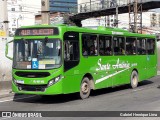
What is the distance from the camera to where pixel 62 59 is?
1349 cm

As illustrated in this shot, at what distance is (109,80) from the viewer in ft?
56.1

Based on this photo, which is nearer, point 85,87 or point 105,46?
point 85,87

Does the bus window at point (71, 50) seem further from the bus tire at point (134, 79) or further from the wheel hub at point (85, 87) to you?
the bus tire at point (134, 79)

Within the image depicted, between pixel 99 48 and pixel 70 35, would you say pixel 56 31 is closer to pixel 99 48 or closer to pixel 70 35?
pixel 70 35

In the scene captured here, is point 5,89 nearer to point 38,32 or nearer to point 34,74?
point 34,74


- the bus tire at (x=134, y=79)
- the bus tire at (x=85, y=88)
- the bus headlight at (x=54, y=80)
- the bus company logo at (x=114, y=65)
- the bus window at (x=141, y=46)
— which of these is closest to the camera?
the bus headlight at (x=54, y=80)

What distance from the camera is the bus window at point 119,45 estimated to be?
1766cm

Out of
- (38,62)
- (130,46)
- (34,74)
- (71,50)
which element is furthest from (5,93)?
(130,46)

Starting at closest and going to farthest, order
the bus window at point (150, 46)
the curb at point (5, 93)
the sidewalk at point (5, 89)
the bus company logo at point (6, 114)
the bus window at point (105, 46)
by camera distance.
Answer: the bus company logo at point (6, 114)
the curb at point (5, 93)
the sidewalk at point (5, 89)
the bus window at point (105, 46)
the bus window at point (150, 46)

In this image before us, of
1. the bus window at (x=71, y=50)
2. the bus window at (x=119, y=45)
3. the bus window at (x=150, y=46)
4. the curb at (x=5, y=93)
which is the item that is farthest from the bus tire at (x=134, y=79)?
the curb at (x=5, y=93)

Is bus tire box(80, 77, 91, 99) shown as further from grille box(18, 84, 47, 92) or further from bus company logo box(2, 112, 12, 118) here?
bus company logo box(2, 112, 12, 118)

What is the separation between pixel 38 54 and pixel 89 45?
2.53 metres

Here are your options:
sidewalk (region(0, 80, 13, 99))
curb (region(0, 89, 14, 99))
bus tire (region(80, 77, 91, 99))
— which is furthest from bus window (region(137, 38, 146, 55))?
curb (region(0, 89, 14, 99))

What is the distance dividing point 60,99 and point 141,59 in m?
6.89
